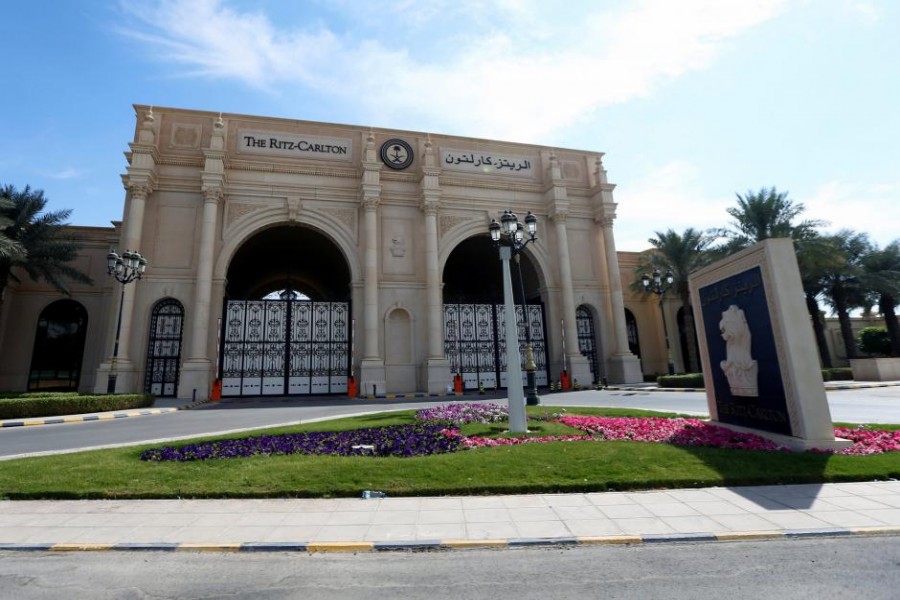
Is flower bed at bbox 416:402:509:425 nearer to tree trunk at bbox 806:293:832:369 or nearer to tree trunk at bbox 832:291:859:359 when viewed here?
tree trunk at bbox 806:293:832:369

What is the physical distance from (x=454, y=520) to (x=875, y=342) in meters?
51.9

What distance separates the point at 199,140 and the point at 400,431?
23281 mm

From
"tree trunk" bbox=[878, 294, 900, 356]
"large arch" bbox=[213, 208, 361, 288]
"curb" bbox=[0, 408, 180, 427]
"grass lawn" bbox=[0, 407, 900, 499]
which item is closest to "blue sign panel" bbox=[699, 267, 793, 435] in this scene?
"grass lawn" bbox=[0, 407, 900, 499]

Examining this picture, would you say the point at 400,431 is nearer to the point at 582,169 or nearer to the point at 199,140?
the point at 199,140

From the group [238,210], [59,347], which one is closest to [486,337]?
[238,210]

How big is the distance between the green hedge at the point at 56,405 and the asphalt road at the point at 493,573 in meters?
14.5

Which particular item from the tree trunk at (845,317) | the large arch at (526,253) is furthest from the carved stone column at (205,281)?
the tree trunk at (845,317)

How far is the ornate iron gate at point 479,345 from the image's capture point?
27328mm

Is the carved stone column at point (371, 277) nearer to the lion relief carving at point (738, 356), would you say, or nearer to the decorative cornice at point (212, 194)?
the decorative cornice at point (212, 194)

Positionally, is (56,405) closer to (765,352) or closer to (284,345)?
(284,345)

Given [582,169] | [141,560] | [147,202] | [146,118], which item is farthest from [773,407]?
[146,118]

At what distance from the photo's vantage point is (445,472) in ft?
23.6

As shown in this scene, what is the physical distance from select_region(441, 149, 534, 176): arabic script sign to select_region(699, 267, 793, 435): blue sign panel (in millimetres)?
20787

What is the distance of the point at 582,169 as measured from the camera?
104ft
